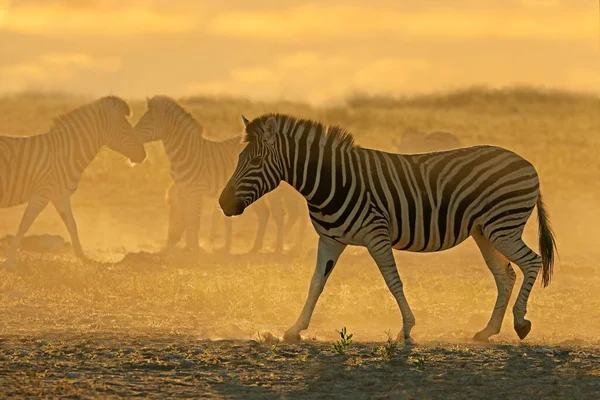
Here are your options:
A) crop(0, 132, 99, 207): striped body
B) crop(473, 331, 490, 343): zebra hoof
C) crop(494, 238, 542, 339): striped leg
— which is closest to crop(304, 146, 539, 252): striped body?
crop(494, 238, 542, 339): striped leg

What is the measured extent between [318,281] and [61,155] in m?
8.42

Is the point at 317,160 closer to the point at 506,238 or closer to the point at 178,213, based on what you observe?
the point at 506,238

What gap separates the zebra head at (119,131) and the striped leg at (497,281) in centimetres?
876

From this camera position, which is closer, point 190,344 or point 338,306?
point 190,344

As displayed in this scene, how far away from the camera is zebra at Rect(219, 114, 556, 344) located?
10.3 meters

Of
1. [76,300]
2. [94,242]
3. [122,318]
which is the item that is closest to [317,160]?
[122,318]

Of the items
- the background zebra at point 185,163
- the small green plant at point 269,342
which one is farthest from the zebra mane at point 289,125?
the background zebra at point 185,163

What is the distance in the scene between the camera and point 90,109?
18.5m

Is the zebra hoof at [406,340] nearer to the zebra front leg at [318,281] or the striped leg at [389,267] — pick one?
the striped leg at [389,267]

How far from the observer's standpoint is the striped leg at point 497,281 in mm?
10691

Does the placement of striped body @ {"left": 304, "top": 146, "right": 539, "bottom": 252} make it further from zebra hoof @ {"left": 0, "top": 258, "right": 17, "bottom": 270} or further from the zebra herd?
zebra hoof @ {"left": 0, "top": 258, "right": 17, "bottom": 270}

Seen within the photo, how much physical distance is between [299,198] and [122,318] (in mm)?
9950

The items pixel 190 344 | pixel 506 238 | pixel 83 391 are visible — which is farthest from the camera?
pixel 506 238

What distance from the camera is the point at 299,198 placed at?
2195cm
